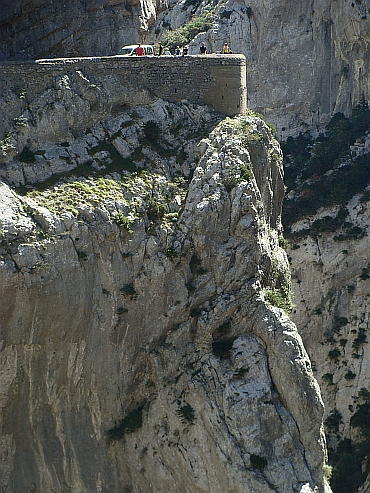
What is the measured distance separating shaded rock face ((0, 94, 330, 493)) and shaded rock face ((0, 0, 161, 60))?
15.3ft

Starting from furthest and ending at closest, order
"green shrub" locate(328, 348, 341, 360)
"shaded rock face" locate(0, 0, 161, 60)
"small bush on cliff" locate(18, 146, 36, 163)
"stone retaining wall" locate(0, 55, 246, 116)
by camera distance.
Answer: "green shrub" locate(328, 348, 341, 360), "shaded rock face" locate(0, 0, 161, 60), "stone retaining wall" locate(0, 55, 246, 116), "small bush on cliff" locate(18, 146, 36, 163)

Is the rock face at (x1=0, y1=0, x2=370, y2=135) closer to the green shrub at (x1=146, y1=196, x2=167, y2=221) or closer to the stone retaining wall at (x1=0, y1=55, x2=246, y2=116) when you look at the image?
the stone retaining wall at (x1=0, y1=55, x2=246, y2=116)

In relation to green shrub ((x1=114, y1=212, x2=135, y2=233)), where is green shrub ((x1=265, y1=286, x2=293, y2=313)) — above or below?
below

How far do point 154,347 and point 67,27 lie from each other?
12.8m

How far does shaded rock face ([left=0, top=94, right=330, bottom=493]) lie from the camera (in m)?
32.7

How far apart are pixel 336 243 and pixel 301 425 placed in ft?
77.0

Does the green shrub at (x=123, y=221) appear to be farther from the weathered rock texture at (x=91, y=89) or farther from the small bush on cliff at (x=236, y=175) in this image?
the small bush on cliff at (x=236, y=175)

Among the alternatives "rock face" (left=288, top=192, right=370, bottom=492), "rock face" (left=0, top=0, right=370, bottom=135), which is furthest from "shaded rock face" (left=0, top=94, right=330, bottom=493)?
"rock face" (left=0, top=0, right=370, bottom=135)

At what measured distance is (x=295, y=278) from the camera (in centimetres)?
5684

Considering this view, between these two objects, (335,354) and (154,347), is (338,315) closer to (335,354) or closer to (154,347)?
(335,354)

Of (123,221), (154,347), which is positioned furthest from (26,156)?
(154,347)

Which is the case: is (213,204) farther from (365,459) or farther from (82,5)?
(365,459)

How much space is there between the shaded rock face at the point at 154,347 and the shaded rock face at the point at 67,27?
467 cm

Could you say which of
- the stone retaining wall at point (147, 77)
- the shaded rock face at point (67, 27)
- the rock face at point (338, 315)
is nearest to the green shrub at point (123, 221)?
the stone retaining wall at point (147, 77)
